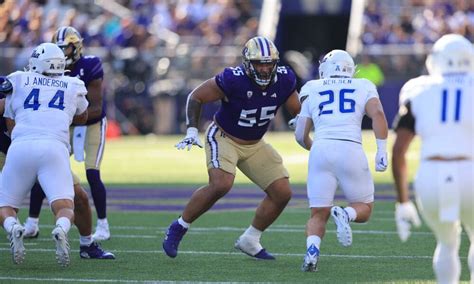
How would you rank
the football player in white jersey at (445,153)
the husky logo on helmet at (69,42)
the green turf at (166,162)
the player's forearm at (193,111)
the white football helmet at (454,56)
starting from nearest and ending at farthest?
the football player in white jersey at (445,153) < the white football helmet at (454,56) < the player's forearm at (193,111) < the husky logo on helmet at (69,42) < the green turf at (166,162)

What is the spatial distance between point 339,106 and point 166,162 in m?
11.0

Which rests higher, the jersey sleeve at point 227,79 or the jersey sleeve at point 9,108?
the jersey sleeve at point 227,79

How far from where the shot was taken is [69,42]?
962 cm

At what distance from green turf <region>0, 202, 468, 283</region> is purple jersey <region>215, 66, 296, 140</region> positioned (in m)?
0.96

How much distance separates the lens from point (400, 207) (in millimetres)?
6074

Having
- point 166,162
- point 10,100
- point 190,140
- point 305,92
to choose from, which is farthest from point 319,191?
point 166,162

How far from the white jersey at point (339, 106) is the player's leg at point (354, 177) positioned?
93 millimetres

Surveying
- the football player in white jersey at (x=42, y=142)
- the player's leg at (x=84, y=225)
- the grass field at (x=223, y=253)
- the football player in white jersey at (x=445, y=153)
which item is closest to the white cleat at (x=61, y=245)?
the football player in white jersey at (x=42, y=142)

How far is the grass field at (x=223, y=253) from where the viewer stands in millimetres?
7570

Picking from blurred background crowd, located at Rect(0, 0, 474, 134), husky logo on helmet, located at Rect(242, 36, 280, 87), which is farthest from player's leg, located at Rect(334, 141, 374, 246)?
blurred background crowd, located at Rect(0, 0, 474, 134)

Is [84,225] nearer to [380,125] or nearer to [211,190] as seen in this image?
[211,190]

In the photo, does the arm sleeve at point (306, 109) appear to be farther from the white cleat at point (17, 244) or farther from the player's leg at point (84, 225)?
the white cleat at point (17, 244)

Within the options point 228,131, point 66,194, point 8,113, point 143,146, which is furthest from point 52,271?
point 143,146

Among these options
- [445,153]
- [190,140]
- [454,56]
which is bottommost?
[190,140]
